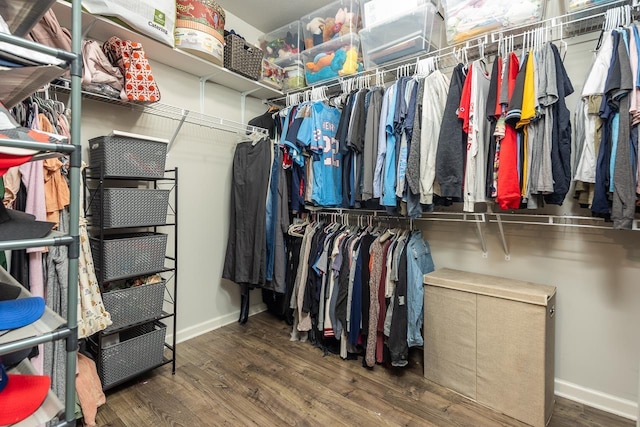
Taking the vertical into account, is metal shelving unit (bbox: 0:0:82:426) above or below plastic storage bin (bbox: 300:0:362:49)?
below

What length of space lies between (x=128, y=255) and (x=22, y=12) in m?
1.24

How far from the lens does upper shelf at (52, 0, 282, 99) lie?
1.75 metres

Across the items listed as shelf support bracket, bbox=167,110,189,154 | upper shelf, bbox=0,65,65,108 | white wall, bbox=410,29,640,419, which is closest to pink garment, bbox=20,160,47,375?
upper shelf, bbox=0,65,65,108

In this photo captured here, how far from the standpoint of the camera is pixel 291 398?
1847 millimetres

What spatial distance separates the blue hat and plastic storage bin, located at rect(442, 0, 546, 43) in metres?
2.21

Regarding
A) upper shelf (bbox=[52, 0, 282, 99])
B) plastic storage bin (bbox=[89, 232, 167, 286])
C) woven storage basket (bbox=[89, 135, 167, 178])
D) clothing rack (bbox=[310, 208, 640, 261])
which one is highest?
upper shelf (bbox=[52, 0, 282, 99])

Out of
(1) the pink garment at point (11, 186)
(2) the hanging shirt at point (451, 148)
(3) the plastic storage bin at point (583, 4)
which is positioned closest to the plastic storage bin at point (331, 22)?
(2) the hanging shirt at point (451, 148)

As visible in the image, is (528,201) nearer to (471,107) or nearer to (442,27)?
(471,107)

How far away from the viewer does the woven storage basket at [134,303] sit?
5.85 feet

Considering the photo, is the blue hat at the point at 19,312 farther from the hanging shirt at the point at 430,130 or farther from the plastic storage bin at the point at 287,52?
the plastic storage bin at the point at 287,52

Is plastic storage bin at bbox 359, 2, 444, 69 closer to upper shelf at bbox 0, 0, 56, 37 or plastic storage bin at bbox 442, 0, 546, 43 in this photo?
plastic storage bin at bbox 442, 0, 546, 43

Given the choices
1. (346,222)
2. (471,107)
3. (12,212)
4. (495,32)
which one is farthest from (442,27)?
(12,212)

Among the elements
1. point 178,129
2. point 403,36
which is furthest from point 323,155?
point 178,129

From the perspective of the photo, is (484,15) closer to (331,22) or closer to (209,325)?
(331,22)
